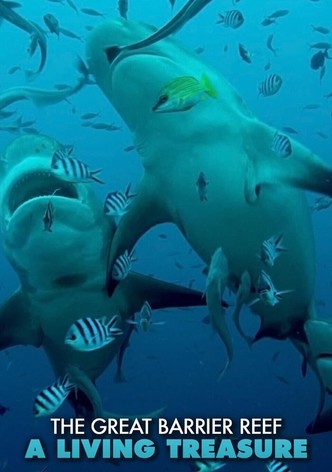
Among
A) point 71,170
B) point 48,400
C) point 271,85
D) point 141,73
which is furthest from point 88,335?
point 271,85

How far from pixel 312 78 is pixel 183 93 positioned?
12600 millimetres

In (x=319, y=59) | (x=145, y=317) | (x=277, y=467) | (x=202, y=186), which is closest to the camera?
(x=202, y=186)

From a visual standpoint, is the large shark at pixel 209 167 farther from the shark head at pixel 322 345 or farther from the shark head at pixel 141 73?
the shark head at pixel 322 345

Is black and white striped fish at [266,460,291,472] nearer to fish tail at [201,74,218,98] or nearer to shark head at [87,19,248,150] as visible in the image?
shark head at [87,19,248,150]

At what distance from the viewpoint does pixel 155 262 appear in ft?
71.2

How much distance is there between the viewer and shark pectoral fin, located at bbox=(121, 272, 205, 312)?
16.4ft

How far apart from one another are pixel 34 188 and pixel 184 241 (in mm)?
17766

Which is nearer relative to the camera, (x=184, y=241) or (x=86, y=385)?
(x=86, y=385)

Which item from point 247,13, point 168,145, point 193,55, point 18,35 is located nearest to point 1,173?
point 168,145

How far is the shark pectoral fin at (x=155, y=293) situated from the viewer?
500 cm

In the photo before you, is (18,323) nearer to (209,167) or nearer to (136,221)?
(136,221)

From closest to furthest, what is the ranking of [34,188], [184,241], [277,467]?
[34,188], [277,467], [184,241]

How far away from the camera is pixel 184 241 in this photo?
22000 mm

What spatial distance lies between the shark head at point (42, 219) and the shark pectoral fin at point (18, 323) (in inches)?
13.0
